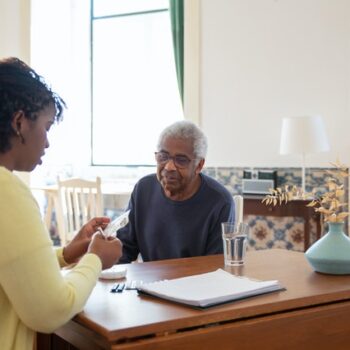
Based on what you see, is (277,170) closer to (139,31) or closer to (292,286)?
(139,31)

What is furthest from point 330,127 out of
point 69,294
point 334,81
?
point 69,294

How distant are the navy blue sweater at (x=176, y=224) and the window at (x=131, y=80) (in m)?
3.32

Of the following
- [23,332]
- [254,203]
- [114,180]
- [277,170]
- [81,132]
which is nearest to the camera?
[23,332]

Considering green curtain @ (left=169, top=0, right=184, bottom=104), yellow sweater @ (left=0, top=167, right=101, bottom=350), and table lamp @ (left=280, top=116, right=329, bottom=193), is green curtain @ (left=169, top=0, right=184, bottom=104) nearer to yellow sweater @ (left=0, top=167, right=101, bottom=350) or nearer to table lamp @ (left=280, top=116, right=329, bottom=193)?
table lamp @ (left=280, top=116, right=329, bottom=193)

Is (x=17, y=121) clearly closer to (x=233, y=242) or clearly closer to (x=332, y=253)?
(x=233, y=242)

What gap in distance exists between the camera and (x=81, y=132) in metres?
6.07

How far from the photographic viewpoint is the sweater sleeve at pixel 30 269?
1025 millimetres

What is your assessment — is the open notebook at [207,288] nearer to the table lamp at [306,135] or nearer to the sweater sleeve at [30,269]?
the sweater sleeve at [30,269]

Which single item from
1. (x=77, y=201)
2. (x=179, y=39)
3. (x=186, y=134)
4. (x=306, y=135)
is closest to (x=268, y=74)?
(x=306, y=135)

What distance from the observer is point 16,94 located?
112cm

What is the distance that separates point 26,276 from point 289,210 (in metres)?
3.30

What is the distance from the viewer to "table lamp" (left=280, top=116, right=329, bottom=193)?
399 centimetres

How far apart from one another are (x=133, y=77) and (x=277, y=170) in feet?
6.65

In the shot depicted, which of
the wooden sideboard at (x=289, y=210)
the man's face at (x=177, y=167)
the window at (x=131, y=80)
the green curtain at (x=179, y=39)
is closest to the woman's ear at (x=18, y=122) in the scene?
the man's face at (x=177, y=167)
